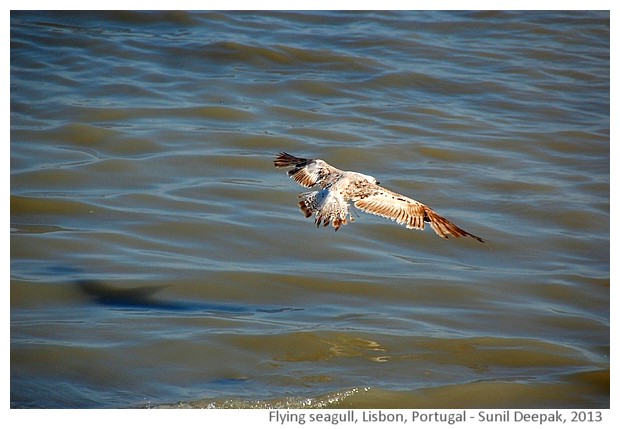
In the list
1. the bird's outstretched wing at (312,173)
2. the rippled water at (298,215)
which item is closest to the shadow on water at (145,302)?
the rippled water at (298,215)

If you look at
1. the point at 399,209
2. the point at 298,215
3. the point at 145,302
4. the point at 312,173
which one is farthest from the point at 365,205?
the point at 298,215

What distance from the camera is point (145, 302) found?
21.0 feet

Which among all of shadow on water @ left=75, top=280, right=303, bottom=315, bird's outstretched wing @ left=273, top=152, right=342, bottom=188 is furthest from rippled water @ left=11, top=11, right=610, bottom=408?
bird's outstretched wing @ left=273, top=152, right=342, bottom=188

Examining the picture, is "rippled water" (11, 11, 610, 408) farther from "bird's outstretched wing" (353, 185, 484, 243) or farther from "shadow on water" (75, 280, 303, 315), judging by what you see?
"bird's outstretched wing" (353, 185, 484, 243)

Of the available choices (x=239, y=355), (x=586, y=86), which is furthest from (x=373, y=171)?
(x=586, y=86)

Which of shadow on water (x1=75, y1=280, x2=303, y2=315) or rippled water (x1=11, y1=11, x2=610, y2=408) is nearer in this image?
rippled water (x1=11, y1=11, x2=610, y2=408)

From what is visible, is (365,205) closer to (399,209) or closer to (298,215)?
(399,209)

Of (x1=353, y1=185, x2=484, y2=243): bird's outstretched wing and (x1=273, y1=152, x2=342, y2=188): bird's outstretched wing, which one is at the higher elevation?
(x1=273, y1=152, x2=342, y2=188): bird's outstretched wing

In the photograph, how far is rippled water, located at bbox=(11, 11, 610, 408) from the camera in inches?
223

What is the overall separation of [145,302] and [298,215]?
A: 81.2 inches

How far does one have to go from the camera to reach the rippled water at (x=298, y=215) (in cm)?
566

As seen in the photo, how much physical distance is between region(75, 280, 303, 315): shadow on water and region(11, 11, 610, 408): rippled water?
0.07 ft

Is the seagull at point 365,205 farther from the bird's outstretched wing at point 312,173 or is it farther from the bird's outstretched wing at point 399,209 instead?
the bird's outstretched wing at point 312,173

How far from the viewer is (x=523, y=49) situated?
42.5 feet
